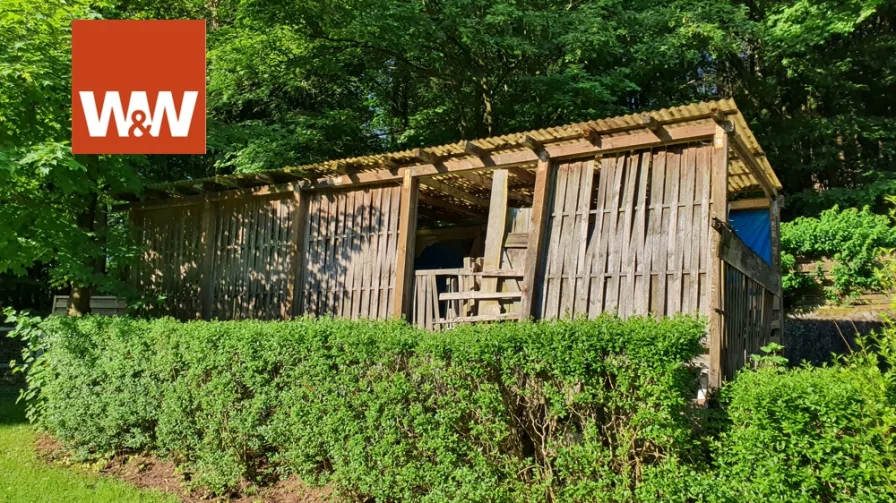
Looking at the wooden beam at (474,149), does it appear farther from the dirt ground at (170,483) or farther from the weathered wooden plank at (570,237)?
the dirt ground at (170,483)

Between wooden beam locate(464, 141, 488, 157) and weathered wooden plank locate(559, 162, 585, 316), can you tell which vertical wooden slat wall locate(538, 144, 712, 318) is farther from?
wooden beam locate(464, 141, 488, 157)

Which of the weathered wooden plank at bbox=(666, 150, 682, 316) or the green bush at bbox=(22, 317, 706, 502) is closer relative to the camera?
the green bush at bbox=(22, 317, 706, 502)

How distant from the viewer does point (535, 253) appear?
718cm

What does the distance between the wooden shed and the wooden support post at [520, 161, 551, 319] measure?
2 centimetres

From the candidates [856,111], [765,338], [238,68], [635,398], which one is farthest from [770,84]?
[635,398]

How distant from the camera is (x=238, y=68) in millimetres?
13234

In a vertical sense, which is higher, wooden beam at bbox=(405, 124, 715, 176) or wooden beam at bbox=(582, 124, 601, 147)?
wooden beam at bbox=(582, 124, 601, 147)

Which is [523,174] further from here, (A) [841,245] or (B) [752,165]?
(A) [841,245]

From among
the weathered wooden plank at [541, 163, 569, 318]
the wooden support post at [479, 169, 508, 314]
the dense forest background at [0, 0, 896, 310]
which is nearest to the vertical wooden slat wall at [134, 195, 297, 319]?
the dense forest background at [0, 0, 896, 310]

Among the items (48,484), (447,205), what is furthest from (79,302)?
(447,205)

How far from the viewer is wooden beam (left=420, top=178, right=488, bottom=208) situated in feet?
30.4

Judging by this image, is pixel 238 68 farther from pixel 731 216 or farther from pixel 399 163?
pixel 731 216

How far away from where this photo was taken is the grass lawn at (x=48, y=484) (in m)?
5.80

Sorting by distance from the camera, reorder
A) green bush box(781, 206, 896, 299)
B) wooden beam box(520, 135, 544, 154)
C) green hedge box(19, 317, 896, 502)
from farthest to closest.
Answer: green bush box(781, 206, 896, 299) < wooden beam box(520, 135, 544, 154) < green hedge box(19, 317, 896, 502)
